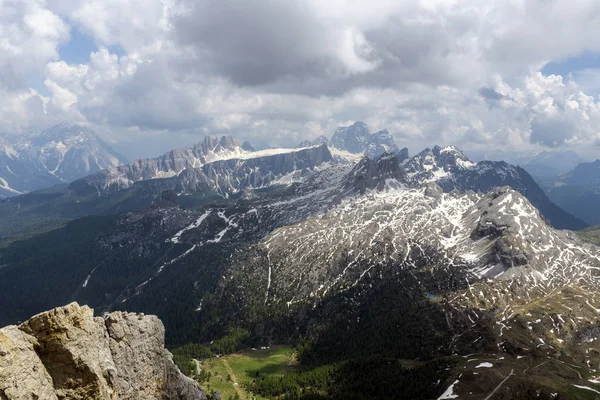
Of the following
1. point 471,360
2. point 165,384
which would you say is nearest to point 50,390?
point 165,384

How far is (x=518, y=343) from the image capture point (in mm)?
195500

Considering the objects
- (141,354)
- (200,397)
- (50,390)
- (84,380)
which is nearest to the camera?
(50,390)

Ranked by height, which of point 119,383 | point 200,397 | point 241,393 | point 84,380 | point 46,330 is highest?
point 46,330

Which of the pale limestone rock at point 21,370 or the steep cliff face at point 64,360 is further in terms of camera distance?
the steep cliff face at point 64,360

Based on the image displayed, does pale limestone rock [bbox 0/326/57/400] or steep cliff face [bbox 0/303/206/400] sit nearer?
pale limestone rock [bbox 0/326/57/400]

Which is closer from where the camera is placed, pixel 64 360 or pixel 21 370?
pixel 21 370

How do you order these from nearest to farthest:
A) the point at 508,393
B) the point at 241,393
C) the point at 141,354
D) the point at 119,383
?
the point at 119,383 → the point at 141,354 → the point at 508,393 → the point at 241,393

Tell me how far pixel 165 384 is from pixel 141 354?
8476 mm

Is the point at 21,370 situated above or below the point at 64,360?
above

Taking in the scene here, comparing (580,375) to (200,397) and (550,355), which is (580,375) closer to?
(550,355)

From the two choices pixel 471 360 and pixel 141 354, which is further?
pixel 471 360

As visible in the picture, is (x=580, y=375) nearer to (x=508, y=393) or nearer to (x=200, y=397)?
(x=508, y=393)

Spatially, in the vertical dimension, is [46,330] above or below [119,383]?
above

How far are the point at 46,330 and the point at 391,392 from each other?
6467 inches
